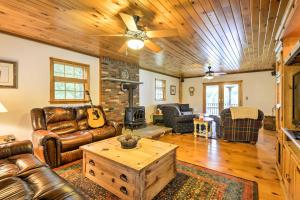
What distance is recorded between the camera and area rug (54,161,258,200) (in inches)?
74.2

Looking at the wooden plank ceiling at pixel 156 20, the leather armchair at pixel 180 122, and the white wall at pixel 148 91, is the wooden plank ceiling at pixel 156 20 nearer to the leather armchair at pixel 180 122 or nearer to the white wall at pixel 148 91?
the leather armchair at pixel 180 122

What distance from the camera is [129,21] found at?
6.49 ft

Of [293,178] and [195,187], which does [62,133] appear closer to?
[195,187]

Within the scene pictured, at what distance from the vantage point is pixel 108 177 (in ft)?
6.43

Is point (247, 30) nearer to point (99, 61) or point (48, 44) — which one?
point (99, 61)

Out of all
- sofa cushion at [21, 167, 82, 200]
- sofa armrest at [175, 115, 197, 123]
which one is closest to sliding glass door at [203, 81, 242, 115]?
sofa armrest at [175, 115, 197, 123]

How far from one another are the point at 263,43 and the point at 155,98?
4.24 metres

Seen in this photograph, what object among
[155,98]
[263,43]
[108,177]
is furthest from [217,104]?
[108,177]

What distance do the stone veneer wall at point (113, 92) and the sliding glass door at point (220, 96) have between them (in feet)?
14.8

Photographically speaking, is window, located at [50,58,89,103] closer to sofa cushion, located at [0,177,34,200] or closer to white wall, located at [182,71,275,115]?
sofa cushion, located at [0,177,34,200]

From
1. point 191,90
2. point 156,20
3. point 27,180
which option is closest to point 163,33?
point 156,20

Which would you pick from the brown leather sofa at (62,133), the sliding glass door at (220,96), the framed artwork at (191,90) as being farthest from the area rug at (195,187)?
the framed artwork at (191,90)

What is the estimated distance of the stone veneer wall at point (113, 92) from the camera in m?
4.52

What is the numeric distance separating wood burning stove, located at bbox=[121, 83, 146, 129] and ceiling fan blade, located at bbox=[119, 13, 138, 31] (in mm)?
3063
